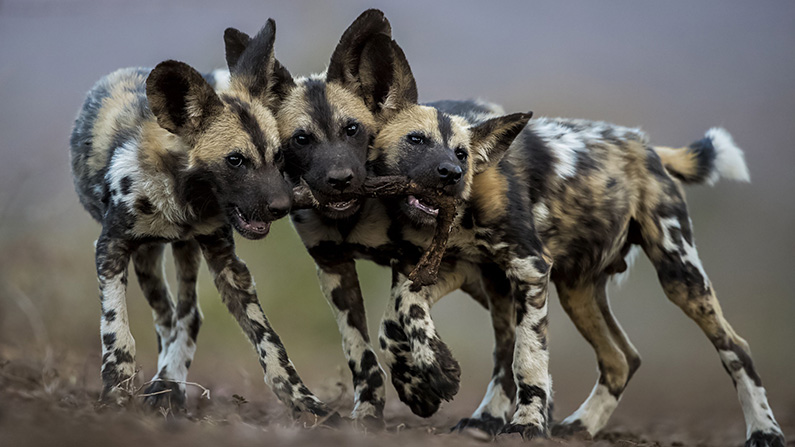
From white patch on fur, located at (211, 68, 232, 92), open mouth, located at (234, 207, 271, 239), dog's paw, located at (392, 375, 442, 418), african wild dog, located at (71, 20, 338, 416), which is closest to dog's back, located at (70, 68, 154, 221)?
african wild dog, located at (71, 20, 338, 416)

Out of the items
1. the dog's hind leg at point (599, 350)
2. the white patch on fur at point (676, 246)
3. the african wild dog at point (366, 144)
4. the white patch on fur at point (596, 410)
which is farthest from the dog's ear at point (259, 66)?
the white patch on fur at point (596, 410)

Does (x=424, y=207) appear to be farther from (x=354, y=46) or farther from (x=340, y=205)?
(x=354, y=46)

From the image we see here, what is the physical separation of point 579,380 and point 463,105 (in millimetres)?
Answer: 7513

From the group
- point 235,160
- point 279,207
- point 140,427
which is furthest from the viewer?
point 235,160

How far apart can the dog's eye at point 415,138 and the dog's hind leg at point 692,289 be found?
1.92m

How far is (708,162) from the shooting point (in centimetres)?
640

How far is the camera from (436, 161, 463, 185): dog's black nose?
475 cm

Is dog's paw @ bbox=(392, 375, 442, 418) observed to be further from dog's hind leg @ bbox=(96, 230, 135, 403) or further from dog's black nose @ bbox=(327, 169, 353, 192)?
dog's hind leg @ bbox=(96, 230, 135, 403)

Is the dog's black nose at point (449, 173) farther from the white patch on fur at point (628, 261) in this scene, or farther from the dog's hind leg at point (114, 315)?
the white patch on fur at point (628, 261)

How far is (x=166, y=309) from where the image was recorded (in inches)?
242

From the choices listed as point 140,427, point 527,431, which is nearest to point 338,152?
point 527,431

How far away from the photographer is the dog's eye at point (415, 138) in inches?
198

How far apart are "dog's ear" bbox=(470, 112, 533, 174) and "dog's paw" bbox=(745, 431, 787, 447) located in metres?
2.50

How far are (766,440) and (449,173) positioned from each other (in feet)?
9.27
